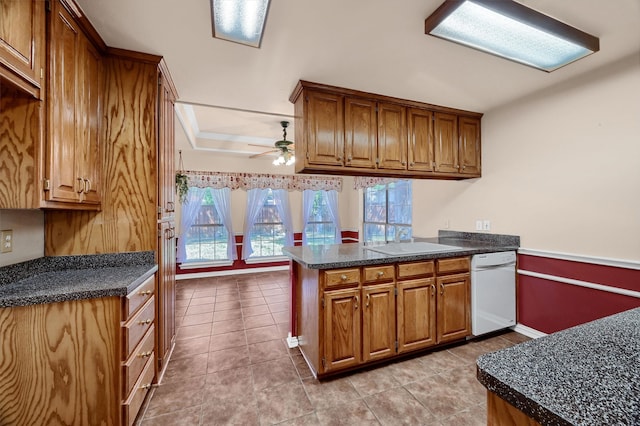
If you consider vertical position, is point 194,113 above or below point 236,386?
above

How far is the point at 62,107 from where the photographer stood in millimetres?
1380

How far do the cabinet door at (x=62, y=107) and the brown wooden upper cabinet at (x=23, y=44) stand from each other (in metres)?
0.06

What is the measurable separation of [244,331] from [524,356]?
8.83 feet

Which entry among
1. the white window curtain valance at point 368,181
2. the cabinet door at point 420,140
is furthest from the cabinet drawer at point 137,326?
the white window curtain valance at point 368,181

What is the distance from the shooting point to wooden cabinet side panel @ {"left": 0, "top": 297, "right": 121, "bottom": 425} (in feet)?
3.97

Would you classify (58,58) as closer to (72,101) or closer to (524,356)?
(72,101)

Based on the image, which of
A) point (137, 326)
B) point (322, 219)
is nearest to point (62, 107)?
point (137, 326)

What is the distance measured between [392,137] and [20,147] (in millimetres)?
2588

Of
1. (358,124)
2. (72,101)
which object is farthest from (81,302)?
(358,124)

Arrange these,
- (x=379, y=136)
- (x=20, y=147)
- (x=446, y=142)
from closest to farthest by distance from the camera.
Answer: (x=20, y=147) < (x=379, y=136) < (x=446, y=142)

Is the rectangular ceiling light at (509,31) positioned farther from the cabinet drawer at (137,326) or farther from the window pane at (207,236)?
the window pane at (207,236)

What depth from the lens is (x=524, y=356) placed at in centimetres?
70

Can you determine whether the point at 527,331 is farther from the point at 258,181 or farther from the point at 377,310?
the point at 258,181

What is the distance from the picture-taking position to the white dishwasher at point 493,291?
2.48m
